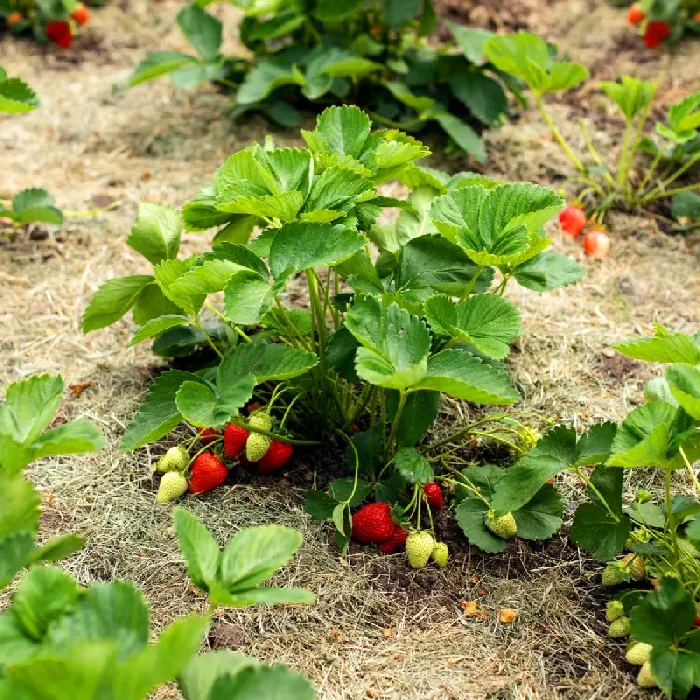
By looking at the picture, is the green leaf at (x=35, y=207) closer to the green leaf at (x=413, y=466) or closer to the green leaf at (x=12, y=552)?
the green leaf at (x=413, y=466)

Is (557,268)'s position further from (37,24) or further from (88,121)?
(37,24)

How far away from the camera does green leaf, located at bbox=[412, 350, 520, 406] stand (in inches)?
57.8

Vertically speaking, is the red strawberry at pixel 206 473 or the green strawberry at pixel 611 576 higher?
the red strawberry at pixel 206 473

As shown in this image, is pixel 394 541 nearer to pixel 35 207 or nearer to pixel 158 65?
pixel 35 207

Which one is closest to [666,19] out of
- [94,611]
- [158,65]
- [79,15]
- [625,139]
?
[625,139]

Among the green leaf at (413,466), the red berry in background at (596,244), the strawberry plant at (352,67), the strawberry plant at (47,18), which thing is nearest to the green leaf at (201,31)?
the strawberry plant at (352,67)

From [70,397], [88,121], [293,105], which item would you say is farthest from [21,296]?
[293,105]

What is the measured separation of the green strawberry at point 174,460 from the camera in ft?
6.53

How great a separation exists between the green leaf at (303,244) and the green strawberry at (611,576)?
0.84m

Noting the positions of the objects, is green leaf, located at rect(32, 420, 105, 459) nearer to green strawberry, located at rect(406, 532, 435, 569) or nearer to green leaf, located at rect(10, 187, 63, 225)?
green strawberry, located at rect(406, 532, 435, 569)

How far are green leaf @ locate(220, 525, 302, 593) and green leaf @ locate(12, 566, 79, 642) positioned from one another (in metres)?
0.23

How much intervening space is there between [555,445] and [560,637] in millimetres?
382

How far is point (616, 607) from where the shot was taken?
168 centimetres

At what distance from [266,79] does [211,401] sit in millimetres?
1918
